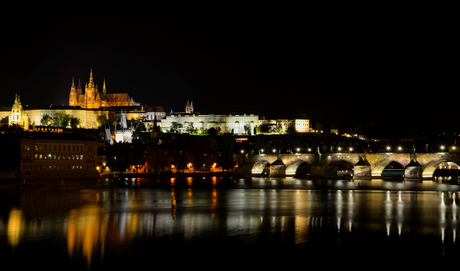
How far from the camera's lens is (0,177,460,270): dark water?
1873 centimetres

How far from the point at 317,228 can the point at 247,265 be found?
762 cm

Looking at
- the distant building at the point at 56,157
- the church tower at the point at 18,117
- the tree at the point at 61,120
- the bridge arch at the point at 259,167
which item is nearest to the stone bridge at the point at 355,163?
the bridge arch at the point at 259,167

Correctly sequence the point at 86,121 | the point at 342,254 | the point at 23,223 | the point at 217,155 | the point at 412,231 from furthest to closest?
the point at 86,121 → the point at 217,155 → the point at 23,223 → the point at 412,231 → the point at 342,254

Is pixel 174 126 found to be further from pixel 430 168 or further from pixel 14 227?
pixel 14 227

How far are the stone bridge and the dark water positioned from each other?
61.0 ft

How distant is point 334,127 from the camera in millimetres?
175750

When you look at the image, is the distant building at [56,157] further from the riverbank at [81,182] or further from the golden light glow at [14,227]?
the golden light glow at [14,227]

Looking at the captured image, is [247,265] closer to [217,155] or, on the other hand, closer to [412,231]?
[412,231]

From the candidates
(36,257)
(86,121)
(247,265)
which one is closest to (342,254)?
(247,265)

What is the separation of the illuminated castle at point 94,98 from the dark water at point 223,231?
141890mm

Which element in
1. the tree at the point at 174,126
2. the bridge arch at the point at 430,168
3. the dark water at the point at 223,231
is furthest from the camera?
the tree at the point at 174,126

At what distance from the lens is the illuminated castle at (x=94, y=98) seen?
6950 inches

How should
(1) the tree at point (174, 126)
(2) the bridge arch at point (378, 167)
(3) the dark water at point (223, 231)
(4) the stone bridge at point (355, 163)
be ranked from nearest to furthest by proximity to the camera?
1. (3) the dark water at point (223, 231)
2. (4) the stone bridge at point (355, 163)
3. (2) the bridge arch at point (378, 167)
4. (1) the tree at point (174, 126)

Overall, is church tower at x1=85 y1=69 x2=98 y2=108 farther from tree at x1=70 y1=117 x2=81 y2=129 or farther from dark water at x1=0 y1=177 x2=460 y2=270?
dark water at x1=0 y1=177 x2=460 y2=270
